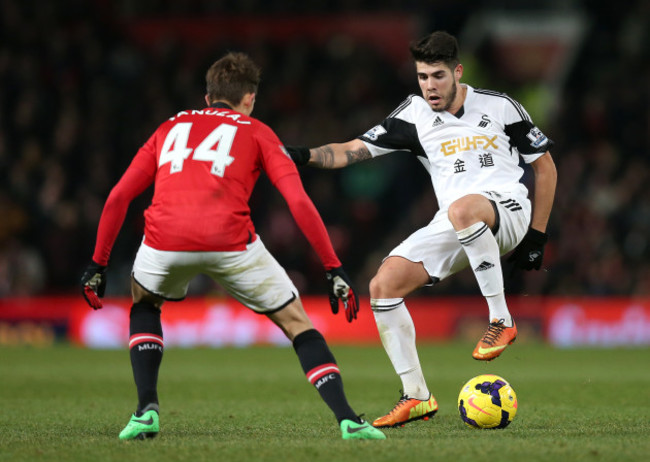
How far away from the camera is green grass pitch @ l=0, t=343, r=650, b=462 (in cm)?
510

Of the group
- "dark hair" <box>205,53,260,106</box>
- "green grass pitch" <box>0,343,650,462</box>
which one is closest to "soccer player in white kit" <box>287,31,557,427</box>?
"green grass pitch" <box>0,343,650,462</box>

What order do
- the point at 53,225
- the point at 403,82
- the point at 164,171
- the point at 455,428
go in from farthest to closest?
the point at 403,82
the point at 53,225
the point at 455,428
the point at 164,171

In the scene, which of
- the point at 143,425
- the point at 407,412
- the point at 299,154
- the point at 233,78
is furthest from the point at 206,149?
the point at 407,412

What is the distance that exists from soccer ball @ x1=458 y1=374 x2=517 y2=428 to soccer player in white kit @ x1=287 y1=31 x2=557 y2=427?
1.43 ft

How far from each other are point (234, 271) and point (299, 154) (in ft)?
4.28

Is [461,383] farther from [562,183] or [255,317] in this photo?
Result: [562,183]

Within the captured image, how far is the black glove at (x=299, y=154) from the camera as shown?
21.2ft

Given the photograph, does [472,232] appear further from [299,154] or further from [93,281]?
[93,281]

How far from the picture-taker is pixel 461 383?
1021cm

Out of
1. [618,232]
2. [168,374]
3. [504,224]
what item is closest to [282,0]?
[618,232]

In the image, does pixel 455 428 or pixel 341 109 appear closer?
pixel 455 428

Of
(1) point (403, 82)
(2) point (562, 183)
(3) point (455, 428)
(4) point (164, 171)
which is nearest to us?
(4) point (164, 171)

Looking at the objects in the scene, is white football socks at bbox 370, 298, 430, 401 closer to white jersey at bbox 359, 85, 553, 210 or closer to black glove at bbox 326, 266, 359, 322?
white jersey at bbox 359, 85, 553, 210

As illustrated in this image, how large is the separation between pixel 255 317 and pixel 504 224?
10.1 m
